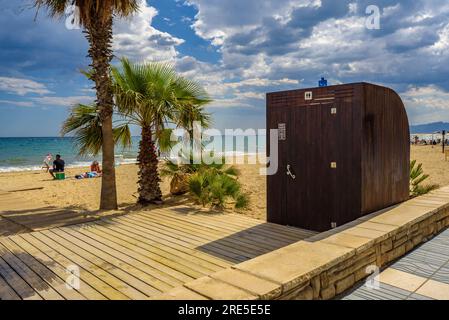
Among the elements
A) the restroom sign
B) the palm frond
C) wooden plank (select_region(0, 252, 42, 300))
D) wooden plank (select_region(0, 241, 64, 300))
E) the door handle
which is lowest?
wooden plank (select_region(0, 252, 42, 300))

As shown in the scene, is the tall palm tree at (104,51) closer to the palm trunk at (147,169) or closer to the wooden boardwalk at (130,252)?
the palm trunk at (147,169)

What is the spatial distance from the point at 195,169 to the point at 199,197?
6.73 feet

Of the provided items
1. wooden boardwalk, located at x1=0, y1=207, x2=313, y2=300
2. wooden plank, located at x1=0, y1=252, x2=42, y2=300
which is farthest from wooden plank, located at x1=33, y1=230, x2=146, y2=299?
wooden plank, located at x1=0, y1=252, x2=42, y2=300

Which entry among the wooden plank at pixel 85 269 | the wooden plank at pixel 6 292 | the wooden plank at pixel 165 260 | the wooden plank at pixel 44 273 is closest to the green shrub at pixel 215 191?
the wooden plank at pixel 165 260

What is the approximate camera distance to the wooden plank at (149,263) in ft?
12.1

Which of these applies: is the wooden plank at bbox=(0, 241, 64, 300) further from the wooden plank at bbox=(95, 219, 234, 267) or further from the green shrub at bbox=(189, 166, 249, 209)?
→ the green shrub at bbox=(189, 166, 249, 209)

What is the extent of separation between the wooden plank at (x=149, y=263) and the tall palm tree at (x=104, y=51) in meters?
2.97

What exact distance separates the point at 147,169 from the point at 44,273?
4.89m

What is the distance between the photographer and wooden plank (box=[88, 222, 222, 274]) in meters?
4.01

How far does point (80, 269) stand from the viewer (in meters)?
3.93

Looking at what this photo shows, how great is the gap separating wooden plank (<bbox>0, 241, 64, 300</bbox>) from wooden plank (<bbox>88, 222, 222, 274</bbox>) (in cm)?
126

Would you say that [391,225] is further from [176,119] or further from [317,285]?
[176,119]

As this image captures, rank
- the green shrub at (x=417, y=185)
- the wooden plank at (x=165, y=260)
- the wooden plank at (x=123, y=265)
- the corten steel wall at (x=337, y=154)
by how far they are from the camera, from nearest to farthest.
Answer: the wooden plank at (x=123, y=265) < the wooden plank at (x=165, y=260) < the corten steel wall at (x=337, y=154) < the green shrub at (x=417, y=185)
